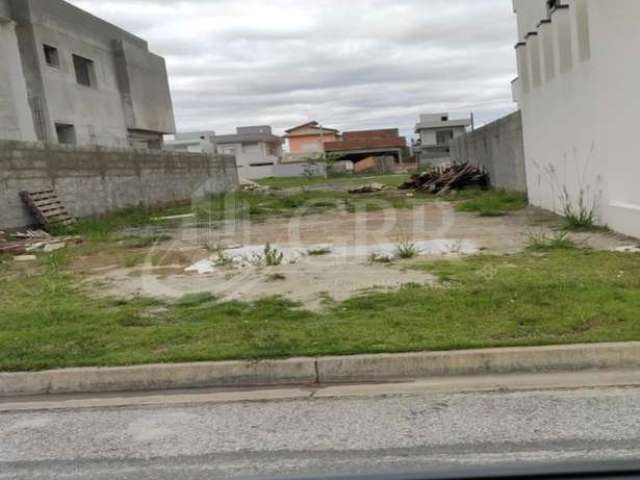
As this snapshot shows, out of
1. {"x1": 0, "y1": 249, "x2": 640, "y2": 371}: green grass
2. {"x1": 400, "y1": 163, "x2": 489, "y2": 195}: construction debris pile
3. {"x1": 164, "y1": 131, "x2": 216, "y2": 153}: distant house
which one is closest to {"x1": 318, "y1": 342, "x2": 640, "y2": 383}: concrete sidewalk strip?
{"x1": 0, "y1": 249, "x2": 640, "y2": 371}: green grass

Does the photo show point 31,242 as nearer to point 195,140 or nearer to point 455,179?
point 455,179

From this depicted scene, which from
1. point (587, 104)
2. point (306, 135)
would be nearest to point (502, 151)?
point (587, 104)

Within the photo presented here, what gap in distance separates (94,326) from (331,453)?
3196 mm

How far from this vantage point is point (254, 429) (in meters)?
3.50

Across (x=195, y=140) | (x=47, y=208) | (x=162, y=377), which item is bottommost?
(x=162, y=377)

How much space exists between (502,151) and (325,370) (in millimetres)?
16437

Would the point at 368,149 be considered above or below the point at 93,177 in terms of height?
above

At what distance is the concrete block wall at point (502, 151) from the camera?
16531 millimetres

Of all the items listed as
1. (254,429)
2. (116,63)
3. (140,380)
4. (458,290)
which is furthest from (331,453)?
(116,63)

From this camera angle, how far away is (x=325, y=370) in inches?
167

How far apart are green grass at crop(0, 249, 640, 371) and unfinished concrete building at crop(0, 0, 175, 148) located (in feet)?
49.3

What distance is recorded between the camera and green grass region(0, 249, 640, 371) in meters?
4.46

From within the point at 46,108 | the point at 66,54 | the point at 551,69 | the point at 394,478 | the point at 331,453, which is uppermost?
the point at 66,54

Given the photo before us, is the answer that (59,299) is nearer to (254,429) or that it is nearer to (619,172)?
(254,429)
